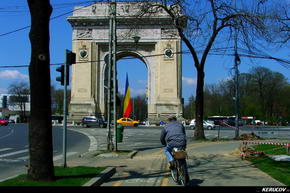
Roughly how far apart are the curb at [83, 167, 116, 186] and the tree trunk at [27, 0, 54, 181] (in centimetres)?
90

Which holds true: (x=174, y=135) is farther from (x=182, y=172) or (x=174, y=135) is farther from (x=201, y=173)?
(x=201, y=173)

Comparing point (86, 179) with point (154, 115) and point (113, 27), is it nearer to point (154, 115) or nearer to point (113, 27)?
point (113, 27)

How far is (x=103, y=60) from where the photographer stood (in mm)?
64812

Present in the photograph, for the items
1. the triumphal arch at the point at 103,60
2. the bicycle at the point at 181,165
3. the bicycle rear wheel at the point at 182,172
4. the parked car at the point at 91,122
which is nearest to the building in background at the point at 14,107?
the triumphal arch at the point at 103,60

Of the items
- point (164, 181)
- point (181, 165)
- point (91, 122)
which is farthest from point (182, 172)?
point (91, 122)

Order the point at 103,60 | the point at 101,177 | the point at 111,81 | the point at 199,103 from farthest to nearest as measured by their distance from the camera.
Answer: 1. the point at 103,60
2. the point at 199,103
3. the point at 111,81
4. the point at 101,177

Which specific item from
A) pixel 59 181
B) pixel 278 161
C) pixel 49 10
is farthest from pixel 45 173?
pixel 278 161

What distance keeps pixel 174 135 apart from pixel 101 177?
6.77ft

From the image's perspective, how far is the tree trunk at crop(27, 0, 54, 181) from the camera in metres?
9.20

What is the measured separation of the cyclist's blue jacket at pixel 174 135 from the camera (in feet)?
32.3

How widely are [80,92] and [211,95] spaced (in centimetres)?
5779

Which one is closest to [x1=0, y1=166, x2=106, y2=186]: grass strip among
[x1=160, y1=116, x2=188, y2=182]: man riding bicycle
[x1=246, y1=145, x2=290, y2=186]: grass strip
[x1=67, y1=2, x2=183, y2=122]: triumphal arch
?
[x1=160, y1=116, x2=188, y2=182]: man riding bicycle

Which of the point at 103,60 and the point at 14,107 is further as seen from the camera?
the point at 14,107

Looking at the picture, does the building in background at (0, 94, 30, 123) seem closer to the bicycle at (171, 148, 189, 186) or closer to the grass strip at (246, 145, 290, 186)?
the grass strip at (246, 145, 290, 186)
